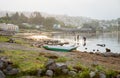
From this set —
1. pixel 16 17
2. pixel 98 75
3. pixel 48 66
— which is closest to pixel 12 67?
pixel 48 66

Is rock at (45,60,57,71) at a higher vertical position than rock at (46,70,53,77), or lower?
higher

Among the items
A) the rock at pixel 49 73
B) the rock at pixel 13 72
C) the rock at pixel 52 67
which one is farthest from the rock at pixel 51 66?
the rock at pixel 13 72

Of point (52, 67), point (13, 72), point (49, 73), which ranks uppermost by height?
point (52, 67)

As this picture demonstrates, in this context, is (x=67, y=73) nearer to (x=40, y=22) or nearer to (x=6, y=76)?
(x=6, y=76)

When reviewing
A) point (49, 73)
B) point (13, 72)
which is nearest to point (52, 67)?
point (49, 73)

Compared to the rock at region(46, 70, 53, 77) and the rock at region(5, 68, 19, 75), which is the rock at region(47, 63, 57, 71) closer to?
the rock at region(46, 70, 53, 77)

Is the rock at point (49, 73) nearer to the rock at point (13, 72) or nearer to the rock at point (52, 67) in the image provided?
the rock at point (52, 67)

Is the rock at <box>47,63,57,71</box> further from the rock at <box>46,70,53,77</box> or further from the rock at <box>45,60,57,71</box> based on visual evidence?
the rock at <box>46,70,53,77</box>

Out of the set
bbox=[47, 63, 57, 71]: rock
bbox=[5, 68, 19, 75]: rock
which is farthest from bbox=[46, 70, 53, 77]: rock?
bbox=[5, 68, 19, 75]: rock

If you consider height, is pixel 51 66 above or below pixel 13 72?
above

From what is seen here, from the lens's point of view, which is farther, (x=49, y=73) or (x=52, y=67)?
(x=52, y=67)

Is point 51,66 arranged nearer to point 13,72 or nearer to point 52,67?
point 52,67

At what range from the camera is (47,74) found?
558 inches

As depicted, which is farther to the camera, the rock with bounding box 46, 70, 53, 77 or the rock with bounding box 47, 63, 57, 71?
the rock with bounding box 47, 63, 57, 71
